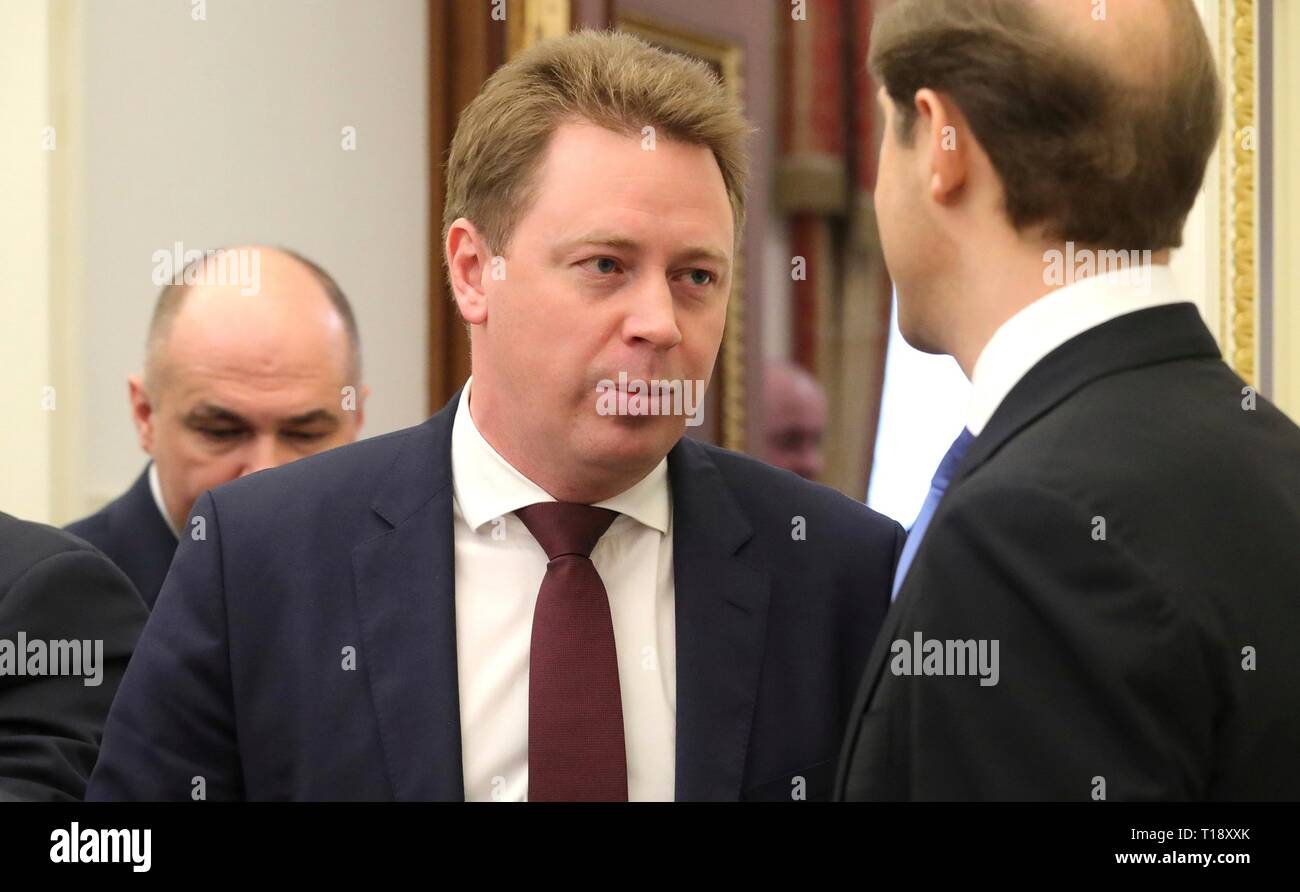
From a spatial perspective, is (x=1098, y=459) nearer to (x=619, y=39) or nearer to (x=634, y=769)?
(x=634, y=769)

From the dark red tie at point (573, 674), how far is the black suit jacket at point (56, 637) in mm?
629

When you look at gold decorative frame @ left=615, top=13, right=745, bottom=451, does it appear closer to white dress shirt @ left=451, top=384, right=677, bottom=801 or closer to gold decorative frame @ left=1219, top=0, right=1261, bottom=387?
gold decorative frame @ left=1219, top=0, right=1261, bottom=387

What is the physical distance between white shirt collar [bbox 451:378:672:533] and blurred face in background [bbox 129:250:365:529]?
1180mm

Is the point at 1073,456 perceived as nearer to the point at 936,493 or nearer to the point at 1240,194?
the point at 936,493

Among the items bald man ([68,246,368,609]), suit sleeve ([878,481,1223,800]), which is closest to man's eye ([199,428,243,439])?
bald man ([68,246,368,609])

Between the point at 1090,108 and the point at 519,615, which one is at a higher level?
the point at 1090,108

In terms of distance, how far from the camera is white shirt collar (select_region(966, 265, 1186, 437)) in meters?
1.38

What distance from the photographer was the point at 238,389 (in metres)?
2.94

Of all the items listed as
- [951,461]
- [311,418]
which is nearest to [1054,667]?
[951,461]

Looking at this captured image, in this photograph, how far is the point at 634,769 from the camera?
1.63m

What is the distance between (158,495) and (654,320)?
1.62m

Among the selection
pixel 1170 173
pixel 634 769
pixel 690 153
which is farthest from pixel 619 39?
pixel 634 769

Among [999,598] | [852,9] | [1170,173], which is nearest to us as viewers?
[999,598]
